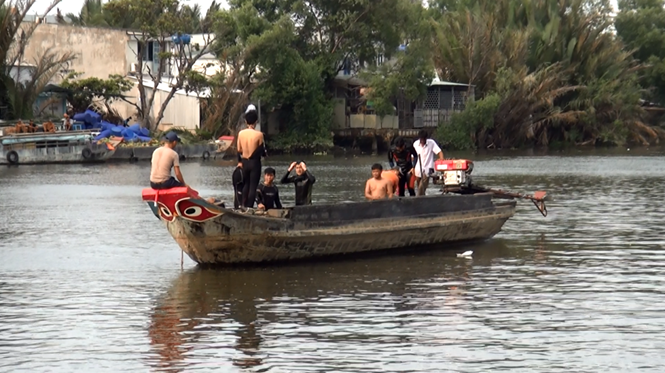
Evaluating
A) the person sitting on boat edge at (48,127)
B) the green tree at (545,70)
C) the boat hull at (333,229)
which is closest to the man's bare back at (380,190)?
the boat hull at (333,229)

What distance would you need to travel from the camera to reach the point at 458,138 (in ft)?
193

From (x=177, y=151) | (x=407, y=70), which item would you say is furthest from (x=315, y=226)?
(x=407, y=70)

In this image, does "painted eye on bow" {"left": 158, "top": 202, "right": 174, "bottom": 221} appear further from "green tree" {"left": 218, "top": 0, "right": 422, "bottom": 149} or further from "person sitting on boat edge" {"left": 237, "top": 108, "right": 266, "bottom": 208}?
"green tree" {"left": 218, "top": 0, "right": 422, "bottom": 149}

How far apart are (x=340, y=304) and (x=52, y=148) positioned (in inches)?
1189

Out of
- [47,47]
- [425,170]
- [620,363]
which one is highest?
→ [47,47]

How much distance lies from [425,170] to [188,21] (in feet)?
109

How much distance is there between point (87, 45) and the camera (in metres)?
54.4

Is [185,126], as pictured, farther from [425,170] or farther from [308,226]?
[308,226]

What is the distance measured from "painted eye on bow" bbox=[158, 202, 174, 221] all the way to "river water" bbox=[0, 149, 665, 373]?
0.80 meters

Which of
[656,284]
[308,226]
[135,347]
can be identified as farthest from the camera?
[308,226]

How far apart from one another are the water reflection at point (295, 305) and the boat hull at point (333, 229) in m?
0.23

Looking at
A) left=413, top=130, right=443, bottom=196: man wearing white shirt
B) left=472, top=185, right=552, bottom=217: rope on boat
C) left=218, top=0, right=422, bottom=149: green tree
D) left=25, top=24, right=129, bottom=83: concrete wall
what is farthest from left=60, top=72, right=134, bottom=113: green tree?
left=413, top=130, right=443, bottom=196: man wearing white shirt

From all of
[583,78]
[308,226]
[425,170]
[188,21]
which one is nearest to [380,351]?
[308,226]

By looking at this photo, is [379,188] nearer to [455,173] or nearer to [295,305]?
[455,173]
